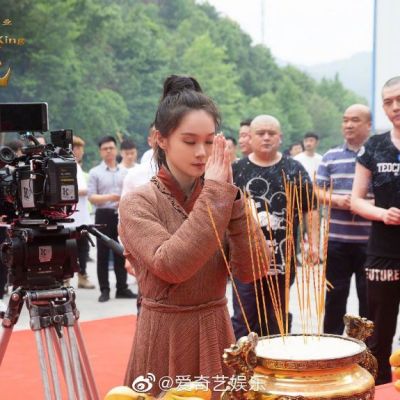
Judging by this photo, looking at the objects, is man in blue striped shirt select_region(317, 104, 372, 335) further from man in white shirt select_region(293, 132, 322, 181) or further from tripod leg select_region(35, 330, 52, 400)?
man in white shirt select_region(293, 132, 322, 181)

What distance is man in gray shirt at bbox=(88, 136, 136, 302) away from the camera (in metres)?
5.27

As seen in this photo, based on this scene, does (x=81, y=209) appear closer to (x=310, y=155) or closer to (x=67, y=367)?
(x=310, y=155)

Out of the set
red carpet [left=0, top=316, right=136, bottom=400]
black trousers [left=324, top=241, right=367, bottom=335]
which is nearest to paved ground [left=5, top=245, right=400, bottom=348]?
red carpet [left=0, top=316, right=136, bottom=400]

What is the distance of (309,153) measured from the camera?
7469 mm

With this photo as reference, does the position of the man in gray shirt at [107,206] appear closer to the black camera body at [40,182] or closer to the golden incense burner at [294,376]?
the black camera body at [40,182]

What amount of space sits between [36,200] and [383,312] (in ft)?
4.14

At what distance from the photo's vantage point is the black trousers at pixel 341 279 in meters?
3.40

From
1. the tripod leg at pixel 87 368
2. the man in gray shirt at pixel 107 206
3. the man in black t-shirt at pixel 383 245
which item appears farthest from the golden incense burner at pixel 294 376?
the man in gray shirt at pixel 107 206

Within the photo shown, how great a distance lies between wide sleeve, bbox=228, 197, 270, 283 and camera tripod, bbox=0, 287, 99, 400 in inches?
23.9

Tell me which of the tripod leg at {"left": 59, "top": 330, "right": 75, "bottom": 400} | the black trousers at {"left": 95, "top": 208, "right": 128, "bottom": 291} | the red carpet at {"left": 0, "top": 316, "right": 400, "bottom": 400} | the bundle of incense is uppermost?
the bundle of incense

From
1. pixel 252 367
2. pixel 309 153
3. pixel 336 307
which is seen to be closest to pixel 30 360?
pixel 336 307

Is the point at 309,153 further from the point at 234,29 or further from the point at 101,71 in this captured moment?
the point at 234,29

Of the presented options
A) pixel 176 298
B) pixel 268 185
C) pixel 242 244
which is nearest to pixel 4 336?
pixel 176 298

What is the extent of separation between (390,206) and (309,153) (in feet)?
16.7
